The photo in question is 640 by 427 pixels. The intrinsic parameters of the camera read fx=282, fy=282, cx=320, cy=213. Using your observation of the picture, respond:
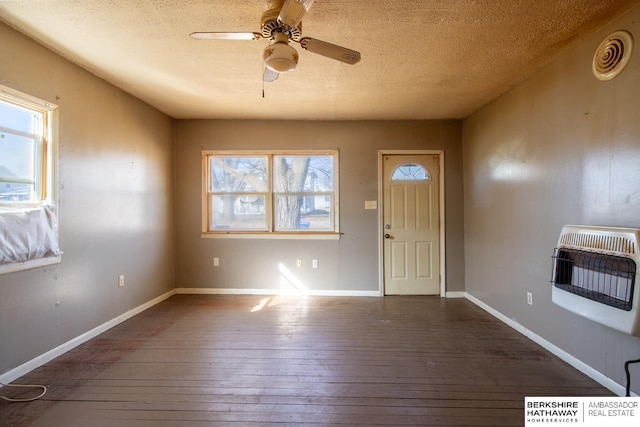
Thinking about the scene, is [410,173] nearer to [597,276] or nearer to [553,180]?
[553,180]

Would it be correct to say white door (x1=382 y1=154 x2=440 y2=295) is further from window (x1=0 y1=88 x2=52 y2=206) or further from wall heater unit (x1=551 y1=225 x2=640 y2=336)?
window (x1=0 y1=88 x2=52 y2=206)

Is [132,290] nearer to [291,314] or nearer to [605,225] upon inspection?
[291,314]

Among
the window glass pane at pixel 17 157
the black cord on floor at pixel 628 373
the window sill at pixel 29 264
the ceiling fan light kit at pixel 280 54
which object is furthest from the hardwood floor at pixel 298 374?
the ceiling fan light kit at pixel 280 54

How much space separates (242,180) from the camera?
4.07 meters

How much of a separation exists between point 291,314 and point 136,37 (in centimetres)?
291

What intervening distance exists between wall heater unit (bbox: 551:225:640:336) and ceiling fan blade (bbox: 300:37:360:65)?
1928mm

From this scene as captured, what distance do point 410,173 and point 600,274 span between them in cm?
247

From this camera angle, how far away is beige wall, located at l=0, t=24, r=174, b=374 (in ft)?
6.68

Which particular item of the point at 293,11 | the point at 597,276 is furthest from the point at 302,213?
the point at 597,276

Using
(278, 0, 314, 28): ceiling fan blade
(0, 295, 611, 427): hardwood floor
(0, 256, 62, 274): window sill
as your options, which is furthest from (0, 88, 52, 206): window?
(278, 0, 314, 28): ceiling fan blade

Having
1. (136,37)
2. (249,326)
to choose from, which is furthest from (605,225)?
(136,37)

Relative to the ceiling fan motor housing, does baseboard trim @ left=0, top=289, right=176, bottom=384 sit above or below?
below

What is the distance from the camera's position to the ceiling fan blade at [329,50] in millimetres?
1670

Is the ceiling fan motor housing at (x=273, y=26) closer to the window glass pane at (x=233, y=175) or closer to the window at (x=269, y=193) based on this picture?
the window at (x=269, y=193)
